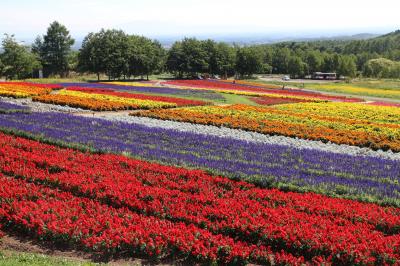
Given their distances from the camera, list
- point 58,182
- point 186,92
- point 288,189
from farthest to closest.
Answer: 1. point 186,92
2. point 288,189
3. point 58,182

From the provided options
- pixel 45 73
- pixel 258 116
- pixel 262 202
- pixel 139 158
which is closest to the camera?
pixel 262 202

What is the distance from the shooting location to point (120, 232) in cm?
959

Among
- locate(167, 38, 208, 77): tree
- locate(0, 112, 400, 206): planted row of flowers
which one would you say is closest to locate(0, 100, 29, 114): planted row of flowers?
locate(0, 112, 400, 206): planted row of flowers

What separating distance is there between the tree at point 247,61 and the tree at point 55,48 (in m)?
36.5

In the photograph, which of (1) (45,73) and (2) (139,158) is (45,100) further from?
(1) (45,73)

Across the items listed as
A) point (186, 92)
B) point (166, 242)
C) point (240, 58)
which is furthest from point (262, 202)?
point (240, 58)

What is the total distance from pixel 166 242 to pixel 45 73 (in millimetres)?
98768

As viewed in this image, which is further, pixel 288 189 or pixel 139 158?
pixel 139 158

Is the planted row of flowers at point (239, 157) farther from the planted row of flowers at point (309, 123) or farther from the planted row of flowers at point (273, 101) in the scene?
the planted row of flowers at point (273, 101)

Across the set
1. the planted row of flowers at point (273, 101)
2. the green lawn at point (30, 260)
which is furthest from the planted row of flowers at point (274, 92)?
the green lawn at point (30, 260)

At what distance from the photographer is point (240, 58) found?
106 meters

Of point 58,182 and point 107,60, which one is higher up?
point 107,60

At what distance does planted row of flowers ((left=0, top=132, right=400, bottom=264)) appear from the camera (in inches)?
369

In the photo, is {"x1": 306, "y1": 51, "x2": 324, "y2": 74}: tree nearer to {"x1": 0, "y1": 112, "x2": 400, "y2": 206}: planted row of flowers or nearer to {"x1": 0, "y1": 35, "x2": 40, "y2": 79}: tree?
{"x1": 0, "y1": 35, "x2": 40, "y2": 79}: tree
